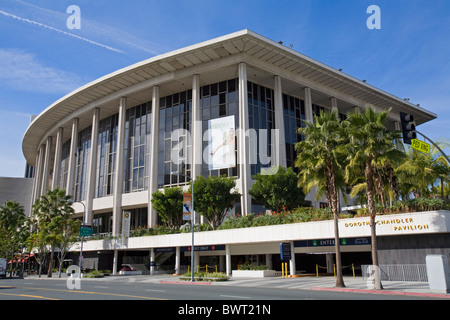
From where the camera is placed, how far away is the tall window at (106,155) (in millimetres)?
61938

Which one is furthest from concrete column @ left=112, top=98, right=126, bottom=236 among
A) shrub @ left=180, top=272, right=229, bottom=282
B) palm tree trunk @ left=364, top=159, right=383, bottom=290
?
palm tree trunk @ left=364, top=159, right=383, bottom=290

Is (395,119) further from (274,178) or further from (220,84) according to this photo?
(274,178)

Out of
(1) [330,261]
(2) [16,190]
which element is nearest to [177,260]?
(1) [330,261]

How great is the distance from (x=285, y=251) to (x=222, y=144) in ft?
68.5

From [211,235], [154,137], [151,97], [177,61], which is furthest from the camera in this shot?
[151,97]

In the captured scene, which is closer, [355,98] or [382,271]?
[382,271]

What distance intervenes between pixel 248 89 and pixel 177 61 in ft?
33.9

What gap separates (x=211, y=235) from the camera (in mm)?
38719

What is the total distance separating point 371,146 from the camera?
2103cm

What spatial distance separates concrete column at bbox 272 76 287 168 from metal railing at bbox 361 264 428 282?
23.6 metres

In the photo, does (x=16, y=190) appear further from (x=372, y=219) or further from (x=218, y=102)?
(x=372, y=219)

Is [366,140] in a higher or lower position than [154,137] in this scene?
lower
